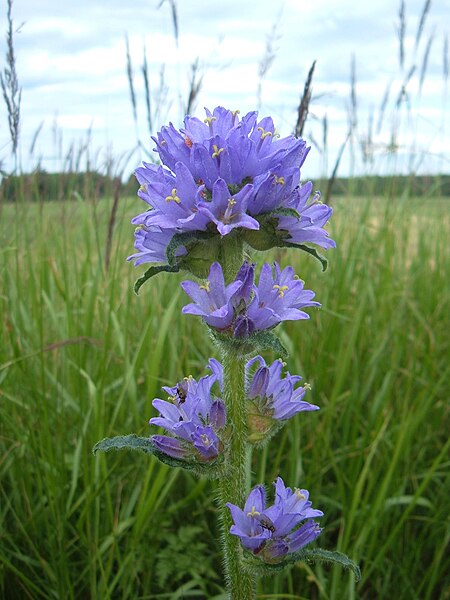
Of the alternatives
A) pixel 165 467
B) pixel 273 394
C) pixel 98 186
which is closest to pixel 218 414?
pixel 273 394

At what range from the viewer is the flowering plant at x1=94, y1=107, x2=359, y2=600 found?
1.46 metres

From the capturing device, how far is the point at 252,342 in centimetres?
145

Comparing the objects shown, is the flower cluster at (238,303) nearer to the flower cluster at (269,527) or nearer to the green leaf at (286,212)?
the green leaf at (286,212)

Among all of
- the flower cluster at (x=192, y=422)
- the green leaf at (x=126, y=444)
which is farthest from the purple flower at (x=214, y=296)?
the green leaf at (x=126, y=444)

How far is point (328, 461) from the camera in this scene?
9.44ft

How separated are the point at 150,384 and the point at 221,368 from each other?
881 mm

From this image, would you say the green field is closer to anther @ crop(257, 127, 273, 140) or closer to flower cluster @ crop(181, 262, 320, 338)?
flower cluster @ crop(181, 262, 320, 338)

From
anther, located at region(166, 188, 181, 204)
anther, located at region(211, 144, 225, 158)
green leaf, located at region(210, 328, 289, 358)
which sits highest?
anther, located at region(211, 144, 225, 158)

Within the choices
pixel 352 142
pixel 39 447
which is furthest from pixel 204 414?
pixel 352 142

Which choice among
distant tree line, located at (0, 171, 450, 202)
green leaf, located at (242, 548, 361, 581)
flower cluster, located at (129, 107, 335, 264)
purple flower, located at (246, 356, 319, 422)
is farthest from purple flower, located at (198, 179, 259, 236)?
distant tree line, located at (0, 171, 450, 202)

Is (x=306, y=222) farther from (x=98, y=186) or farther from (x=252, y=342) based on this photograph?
(x=98, y=186)

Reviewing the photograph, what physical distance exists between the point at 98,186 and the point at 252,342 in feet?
7.54

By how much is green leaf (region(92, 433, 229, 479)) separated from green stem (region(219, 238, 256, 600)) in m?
0.04

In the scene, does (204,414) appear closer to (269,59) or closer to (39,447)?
(39,447)
